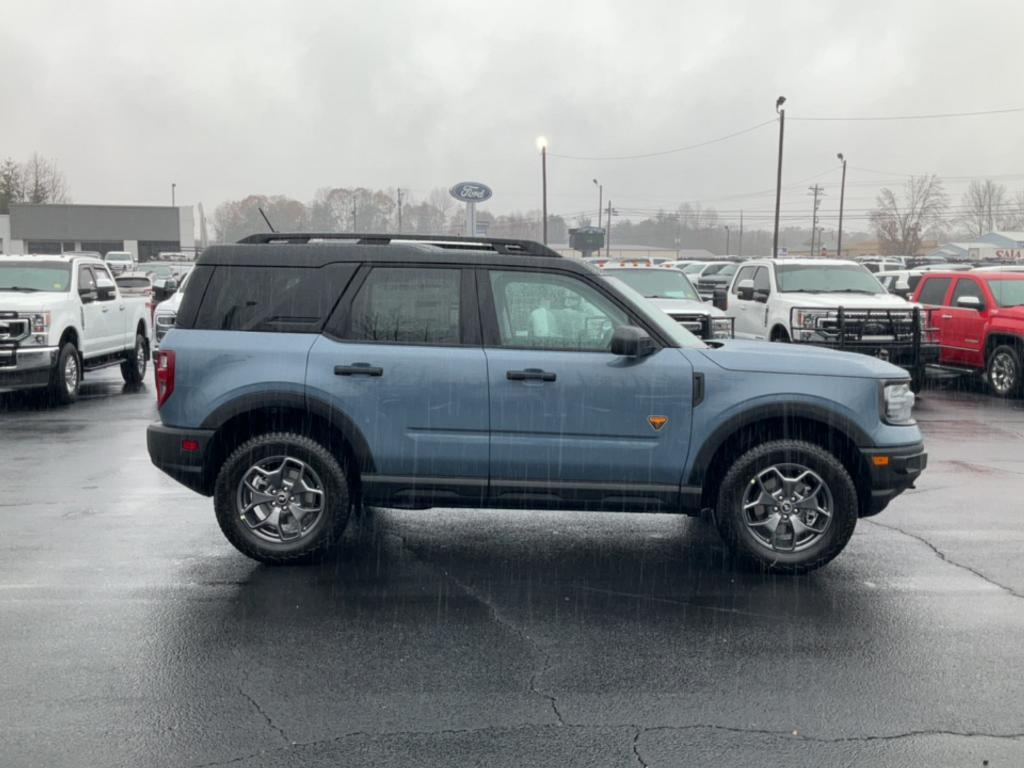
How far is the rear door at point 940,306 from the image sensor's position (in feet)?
55.2

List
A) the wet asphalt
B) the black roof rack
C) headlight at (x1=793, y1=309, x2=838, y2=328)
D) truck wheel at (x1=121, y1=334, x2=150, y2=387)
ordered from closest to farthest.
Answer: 1. the wet asphalt
2. the black roof rack
3. headlight at (x1=793, y1=309, x2=838, y2=328)
4. truck wheel at (x1=121, y1=334, x2=150, y2=387)

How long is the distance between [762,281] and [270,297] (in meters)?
11.9

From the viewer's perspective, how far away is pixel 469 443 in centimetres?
622

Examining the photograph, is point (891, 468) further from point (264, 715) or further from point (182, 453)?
point (182, 453)

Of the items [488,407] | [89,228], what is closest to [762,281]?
[488,407]

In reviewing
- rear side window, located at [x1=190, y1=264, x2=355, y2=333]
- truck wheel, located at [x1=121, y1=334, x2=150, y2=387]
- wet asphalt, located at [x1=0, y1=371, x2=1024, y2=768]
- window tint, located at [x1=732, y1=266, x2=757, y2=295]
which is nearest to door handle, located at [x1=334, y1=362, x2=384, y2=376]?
rear side window, located at [x1=190, y1=264, x2=355, y2=333]

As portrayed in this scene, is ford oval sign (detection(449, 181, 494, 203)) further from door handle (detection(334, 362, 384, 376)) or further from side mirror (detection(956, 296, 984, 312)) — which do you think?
door handle (detection(334, 362, 384, 376))

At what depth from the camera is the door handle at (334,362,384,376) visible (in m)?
6.24

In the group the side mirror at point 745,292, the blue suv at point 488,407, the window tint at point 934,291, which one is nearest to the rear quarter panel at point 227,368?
the blue suv at point 488,407

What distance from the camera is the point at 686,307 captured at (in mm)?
15367

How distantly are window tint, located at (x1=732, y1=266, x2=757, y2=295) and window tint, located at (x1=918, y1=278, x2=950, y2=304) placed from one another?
2.82 meters

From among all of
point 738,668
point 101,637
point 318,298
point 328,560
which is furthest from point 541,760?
point 318,298

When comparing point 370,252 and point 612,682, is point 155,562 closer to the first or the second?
point 370,252

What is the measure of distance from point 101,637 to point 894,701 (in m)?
3.63
